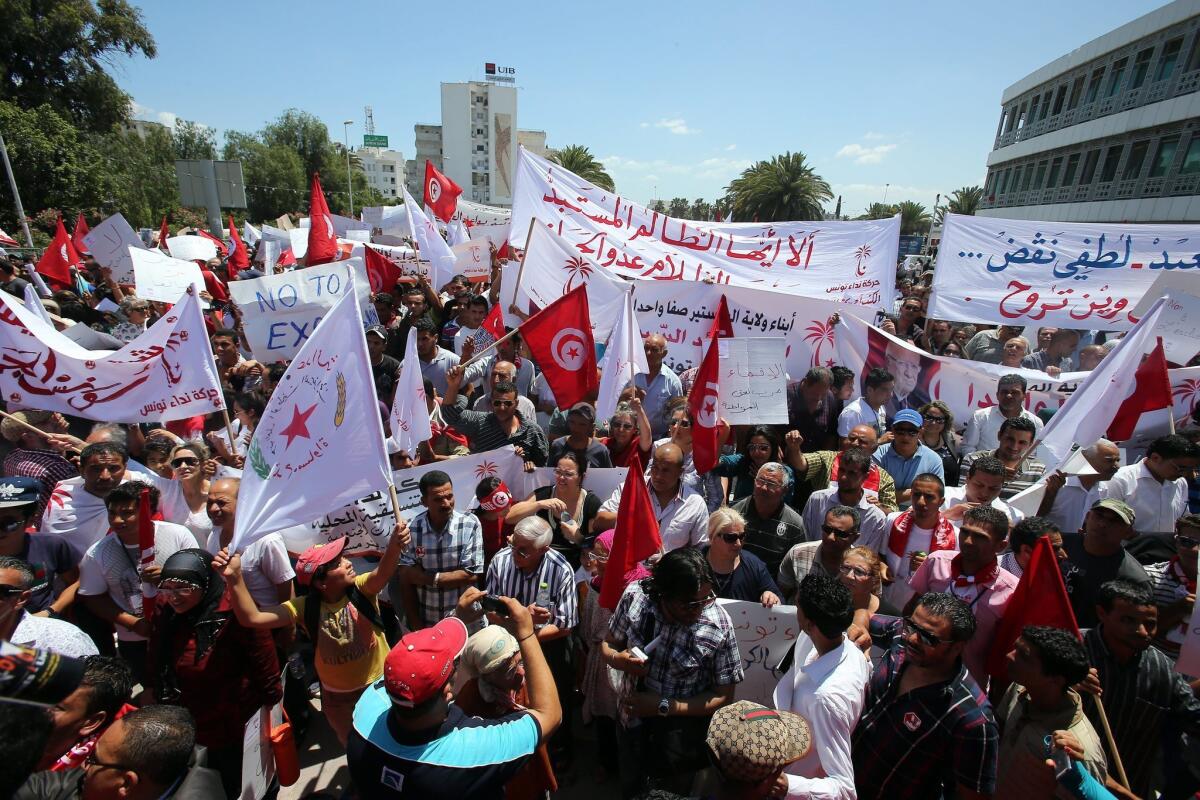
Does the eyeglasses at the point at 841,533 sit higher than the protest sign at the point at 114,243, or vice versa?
the protest sign at the point at 114,243

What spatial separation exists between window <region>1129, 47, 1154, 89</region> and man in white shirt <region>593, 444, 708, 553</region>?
3747 cm

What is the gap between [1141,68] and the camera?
28219 millimetres

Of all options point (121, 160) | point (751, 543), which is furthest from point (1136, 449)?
point (121, 160)

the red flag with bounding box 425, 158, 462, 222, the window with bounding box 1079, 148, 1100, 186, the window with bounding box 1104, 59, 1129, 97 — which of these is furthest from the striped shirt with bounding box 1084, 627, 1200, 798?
the window with bounding box 1104, 59, 1129, 97

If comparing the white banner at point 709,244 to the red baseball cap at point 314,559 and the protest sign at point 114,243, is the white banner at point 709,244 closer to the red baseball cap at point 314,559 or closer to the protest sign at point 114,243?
the red baseball cap at point 314,559

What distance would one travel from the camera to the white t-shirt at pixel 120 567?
3.19 metres

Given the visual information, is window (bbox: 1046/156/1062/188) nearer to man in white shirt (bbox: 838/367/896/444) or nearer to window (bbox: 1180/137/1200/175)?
window (bbox: 1180/137/1200/175)

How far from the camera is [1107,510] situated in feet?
11.0

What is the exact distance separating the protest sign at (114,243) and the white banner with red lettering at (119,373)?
7.58 meters

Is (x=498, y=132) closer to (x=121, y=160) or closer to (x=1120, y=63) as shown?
(x=121, y=160)

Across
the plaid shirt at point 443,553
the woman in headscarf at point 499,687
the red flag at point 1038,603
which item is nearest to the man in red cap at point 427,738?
the woman in headscarf at point 499,687

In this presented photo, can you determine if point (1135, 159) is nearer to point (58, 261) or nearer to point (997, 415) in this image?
point (997, 415)

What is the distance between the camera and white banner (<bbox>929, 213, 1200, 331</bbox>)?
6.23 meters

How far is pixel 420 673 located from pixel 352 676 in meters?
1.46
